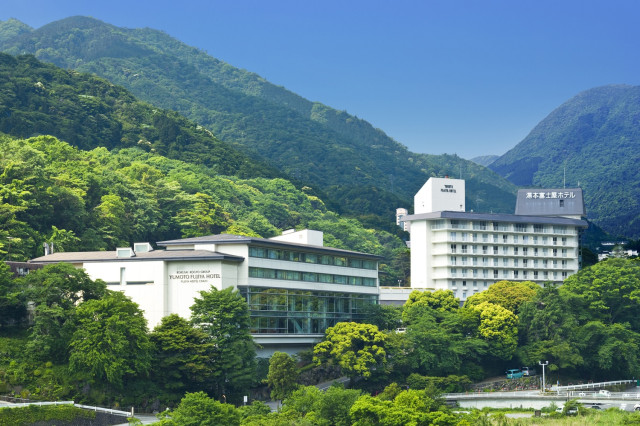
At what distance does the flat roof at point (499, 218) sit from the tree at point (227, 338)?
A: 186 ft

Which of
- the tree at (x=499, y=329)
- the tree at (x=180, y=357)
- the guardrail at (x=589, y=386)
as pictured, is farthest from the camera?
the tree at (x=499, y=329)

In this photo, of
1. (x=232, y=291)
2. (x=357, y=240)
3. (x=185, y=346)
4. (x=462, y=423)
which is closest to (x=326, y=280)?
(x=232, y=291)

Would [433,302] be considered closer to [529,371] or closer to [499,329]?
[499,329]

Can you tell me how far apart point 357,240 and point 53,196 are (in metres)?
82.8

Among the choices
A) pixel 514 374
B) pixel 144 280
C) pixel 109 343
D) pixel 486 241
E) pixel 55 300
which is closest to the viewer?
pixel 109 343

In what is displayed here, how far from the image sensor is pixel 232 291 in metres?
80.5

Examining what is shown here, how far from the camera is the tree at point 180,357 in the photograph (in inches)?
2805

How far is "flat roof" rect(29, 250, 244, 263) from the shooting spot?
259ft

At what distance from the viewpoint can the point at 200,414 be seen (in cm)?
5766

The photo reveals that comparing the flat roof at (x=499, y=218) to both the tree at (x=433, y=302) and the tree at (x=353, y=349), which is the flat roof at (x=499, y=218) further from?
the tree at (x=353, y=349)

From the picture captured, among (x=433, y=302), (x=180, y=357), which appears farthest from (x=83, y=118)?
(x=180, y=357)

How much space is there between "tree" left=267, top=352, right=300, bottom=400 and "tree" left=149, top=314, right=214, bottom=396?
582 centimetres

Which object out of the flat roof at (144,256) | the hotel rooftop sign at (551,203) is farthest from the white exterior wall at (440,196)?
the flat roof at (144,256)

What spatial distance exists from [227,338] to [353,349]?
15798mm
